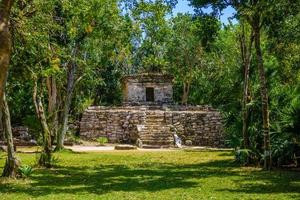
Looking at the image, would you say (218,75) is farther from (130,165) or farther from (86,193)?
(86,193)

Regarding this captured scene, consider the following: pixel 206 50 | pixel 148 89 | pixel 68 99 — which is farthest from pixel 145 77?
pixel 206 50

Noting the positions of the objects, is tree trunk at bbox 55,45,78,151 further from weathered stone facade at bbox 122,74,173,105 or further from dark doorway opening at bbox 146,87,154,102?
dark doorway opening at bbox 146,87,154,102

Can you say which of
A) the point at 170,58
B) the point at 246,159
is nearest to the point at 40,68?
the point at 246,159

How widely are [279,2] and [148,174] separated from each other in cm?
630

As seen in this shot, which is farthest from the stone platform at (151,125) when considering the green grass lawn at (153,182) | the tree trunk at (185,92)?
the green grass lawn at (153,182)

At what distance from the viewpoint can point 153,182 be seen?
1288 centimetres

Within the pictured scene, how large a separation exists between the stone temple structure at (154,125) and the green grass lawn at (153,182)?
1484cm

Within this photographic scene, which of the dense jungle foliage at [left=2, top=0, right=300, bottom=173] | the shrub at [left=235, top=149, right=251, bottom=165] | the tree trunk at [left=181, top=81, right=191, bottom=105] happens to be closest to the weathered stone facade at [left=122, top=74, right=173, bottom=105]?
the tree trunk at [left=181, top=81, right=191, bottom=105]

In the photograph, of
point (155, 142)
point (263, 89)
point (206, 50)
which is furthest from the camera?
point (155, 142)

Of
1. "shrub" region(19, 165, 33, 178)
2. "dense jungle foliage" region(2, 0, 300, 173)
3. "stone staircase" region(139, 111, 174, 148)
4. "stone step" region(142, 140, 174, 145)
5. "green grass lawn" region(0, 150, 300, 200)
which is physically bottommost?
"green grass lawn" region(0, 150, 300, 200)

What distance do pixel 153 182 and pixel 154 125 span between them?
69.1ft

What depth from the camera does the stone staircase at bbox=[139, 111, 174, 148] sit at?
3150 centimetres

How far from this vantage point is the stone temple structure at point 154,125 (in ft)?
108

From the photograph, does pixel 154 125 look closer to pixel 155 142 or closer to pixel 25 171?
pixel 155 142
